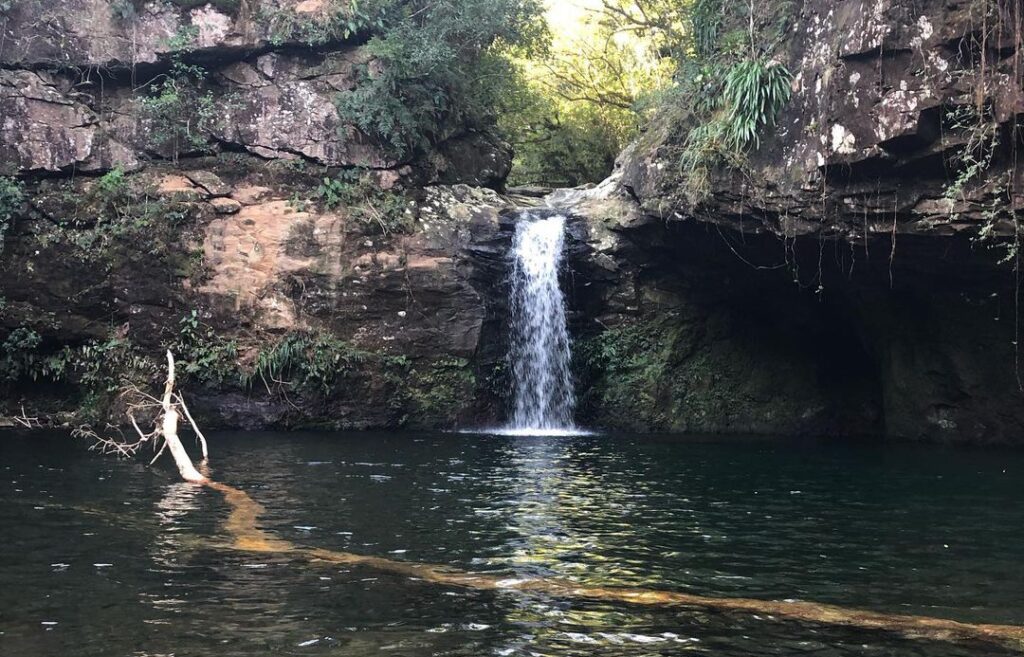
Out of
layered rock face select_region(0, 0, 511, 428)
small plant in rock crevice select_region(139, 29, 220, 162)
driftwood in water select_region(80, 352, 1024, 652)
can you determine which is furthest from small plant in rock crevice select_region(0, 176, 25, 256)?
driftwood in water select_region(80, 352, 1024, 652)

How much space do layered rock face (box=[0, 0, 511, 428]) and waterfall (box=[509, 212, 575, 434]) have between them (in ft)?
1.56

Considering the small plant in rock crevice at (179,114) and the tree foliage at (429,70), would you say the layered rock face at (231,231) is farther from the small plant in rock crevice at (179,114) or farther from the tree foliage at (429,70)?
the tree foliage at (429,70)

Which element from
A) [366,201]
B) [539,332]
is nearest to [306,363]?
[366,201]

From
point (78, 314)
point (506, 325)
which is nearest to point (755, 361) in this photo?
point (506, 325)

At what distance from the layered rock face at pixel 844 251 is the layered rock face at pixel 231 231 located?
3293 millimetres

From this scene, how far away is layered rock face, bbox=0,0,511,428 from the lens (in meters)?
17.0

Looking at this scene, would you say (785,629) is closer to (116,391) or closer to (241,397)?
(241,397)

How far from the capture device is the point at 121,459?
12367 mm

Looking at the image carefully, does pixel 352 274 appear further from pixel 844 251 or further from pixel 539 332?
pixel 844 251

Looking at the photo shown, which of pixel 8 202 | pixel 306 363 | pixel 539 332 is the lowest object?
pixel 306 363

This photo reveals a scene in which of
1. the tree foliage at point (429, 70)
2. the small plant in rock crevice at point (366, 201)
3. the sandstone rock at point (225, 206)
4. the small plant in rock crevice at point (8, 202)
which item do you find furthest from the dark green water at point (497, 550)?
the tree foliage at point (429, 70)

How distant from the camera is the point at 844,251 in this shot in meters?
14.7

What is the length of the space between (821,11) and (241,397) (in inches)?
484

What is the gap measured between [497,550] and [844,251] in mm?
9833
